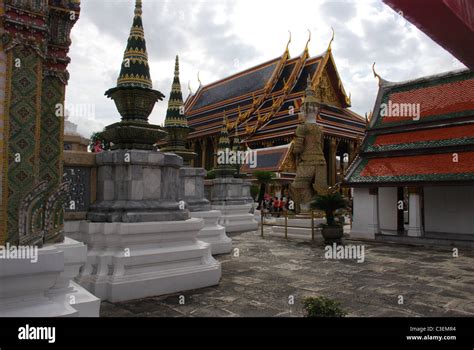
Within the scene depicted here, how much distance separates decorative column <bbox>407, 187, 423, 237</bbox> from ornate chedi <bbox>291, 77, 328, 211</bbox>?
2818mm

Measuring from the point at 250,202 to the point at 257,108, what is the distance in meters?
17.9

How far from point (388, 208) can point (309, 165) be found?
3.16m

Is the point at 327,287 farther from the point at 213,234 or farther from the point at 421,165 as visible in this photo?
the point at 421,165

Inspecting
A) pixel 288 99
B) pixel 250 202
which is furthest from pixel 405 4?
pixel 288 99

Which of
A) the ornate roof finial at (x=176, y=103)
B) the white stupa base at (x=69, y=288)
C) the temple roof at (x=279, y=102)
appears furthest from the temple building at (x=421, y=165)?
the temple roof at (x=279, y=102)

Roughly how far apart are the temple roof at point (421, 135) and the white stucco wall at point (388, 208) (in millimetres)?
1203

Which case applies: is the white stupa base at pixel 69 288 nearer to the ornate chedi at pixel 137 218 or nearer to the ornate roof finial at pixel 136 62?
the ornate chedi at pixel 137 218

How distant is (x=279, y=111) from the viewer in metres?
30.6

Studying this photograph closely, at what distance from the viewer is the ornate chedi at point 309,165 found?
13367mm

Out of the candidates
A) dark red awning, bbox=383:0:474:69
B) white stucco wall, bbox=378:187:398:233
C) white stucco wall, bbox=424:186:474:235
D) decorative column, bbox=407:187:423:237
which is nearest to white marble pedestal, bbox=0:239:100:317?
dark red awning, bbox=383:0:474:69

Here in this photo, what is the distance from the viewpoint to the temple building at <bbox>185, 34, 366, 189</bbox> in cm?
2903

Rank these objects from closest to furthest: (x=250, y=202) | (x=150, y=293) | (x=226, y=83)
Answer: (x=150, y=293) < (x=250, y=202) < (x=226, y=83)
